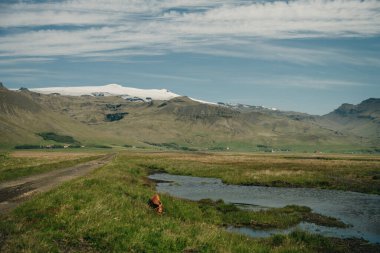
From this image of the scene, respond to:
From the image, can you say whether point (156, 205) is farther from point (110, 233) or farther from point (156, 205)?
point (110, 233)

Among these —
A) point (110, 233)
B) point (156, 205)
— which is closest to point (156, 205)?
point (156, 205)

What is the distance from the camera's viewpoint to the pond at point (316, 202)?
96.8 feet

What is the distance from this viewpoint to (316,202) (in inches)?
1774

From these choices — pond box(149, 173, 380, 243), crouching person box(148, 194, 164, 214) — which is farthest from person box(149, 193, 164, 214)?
pond box(149, 173, 380, 243)

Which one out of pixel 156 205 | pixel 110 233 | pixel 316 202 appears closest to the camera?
pixel 110 233

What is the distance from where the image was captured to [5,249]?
15531 mm

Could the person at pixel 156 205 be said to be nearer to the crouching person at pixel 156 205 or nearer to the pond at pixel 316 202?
the crouching person at pixel 156 205

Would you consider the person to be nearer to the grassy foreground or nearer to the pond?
the grassy foreground

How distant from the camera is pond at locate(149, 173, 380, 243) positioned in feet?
96.8

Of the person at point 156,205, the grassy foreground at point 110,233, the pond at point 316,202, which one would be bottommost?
the pond at point 316,202

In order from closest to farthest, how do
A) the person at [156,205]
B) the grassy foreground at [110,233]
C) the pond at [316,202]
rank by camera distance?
the grassy foreground at [110,233] → the pond at [316,202] → the person at [156,205]

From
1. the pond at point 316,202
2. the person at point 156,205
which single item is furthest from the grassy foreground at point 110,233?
the pond at point 316,202

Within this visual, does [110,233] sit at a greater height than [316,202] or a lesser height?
greater

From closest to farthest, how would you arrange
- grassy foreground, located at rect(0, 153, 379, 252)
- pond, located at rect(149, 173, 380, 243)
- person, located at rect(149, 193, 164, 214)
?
grassy foreground, located at rect(0, 153, 379, 252), pond, located at rect(149, 173, 380, 243), person, located at rect(149, 193, 164, 214)
